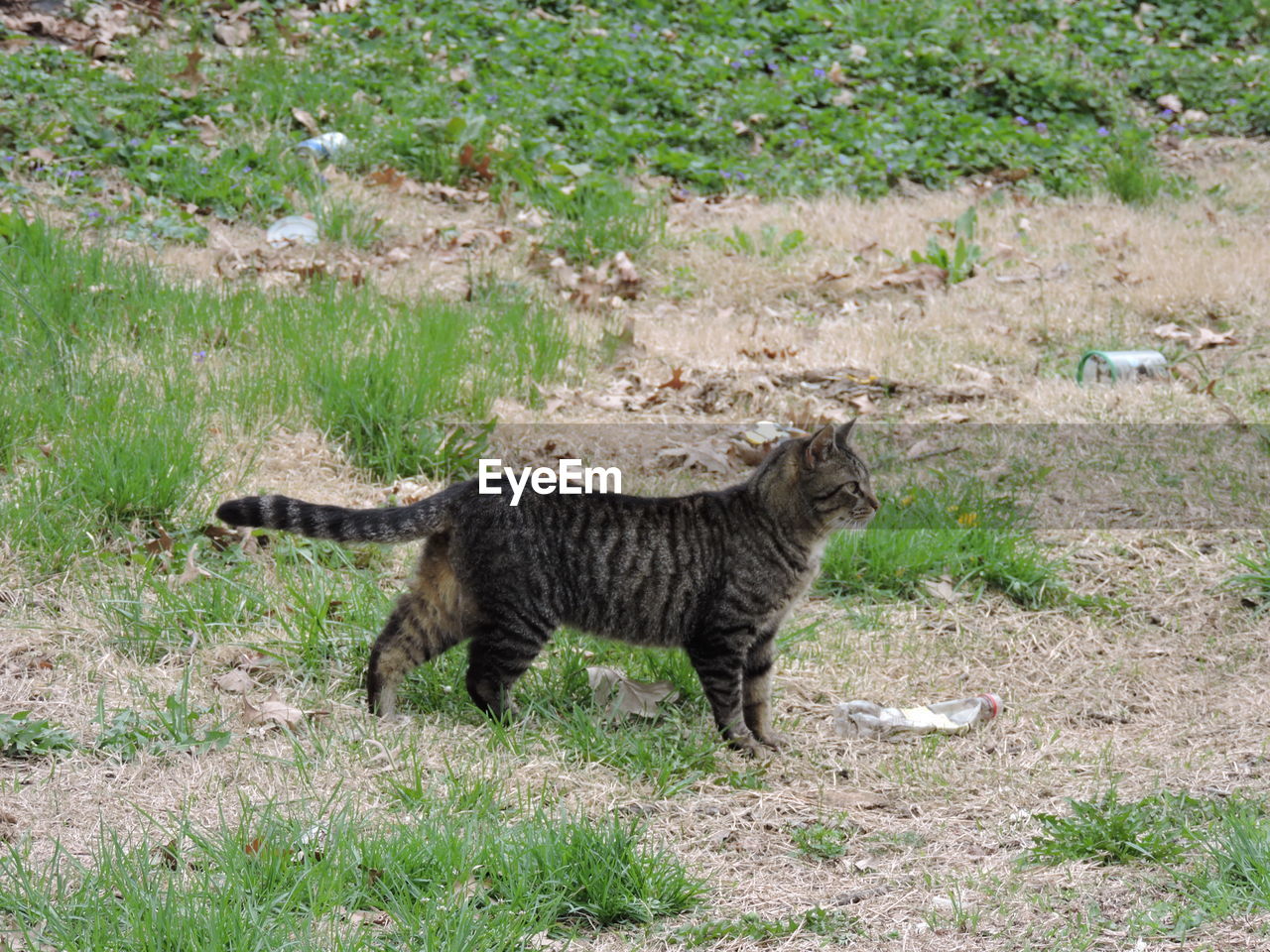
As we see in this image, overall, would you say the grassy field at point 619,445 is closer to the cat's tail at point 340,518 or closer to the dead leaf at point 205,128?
the dead leaf at point 205,128

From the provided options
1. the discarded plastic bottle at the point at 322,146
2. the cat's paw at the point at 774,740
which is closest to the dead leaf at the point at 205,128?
the discarded plastic bottle at the point at 322,146

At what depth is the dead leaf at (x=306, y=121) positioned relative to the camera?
1016cm

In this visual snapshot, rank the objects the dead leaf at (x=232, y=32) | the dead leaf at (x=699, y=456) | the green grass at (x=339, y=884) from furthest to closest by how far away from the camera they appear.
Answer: the dead leaf at (x=232, y=32) < the dead leaf at (x=699, y=456) < the green grass at (x=339, y=884)

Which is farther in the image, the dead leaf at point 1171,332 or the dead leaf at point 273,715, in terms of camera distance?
the dead leaf at point 1171,332

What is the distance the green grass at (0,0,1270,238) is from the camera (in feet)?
30.5

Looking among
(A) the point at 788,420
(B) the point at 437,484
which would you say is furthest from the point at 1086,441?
(B) the point at 437,484

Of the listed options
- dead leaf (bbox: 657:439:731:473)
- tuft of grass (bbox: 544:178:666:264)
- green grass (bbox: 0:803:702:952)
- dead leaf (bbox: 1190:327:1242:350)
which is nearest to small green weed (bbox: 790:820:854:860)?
green grass (bbox: 0:803:702:952)

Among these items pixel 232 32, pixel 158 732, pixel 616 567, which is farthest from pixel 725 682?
pixel 232 32

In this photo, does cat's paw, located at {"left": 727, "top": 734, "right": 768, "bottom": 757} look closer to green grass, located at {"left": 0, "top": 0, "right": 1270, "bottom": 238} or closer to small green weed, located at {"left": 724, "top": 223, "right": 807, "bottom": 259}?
green grass, located at {"left": 0, "top": 0, "right": 1270, "bottom": 238}

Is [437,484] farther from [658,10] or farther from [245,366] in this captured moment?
[658,10]

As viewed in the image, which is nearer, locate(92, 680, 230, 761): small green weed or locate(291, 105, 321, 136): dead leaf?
locate(92, 680, 230, 761): small green weed

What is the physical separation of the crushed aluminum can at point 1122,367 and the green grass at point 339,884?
490 centimetres

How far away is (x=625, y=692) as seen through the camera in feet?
15.3

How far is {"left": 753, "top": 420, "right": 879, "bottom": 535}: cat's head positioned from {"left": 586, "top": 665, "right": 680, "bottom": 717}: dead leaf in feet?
2.50
